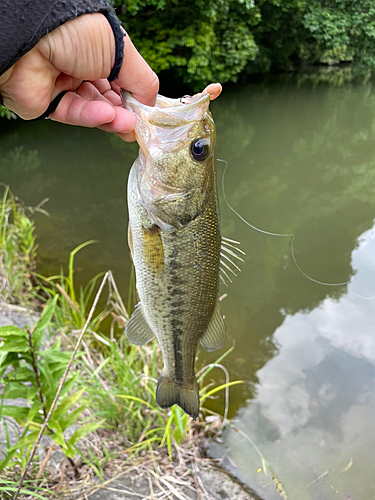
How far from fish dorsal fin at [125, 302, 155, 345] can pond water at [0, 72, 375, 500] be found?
1942mm

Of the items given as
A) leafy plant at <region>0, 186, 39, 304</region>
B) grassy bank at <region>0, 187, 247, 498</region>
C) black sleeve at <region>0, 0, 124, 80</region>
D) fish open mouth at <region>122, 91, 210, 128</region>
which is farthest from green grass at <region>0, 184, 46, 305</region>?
black sleeve at <region>0, 0, 124, 80</region>

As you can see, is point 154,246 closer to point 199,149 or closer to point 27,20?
point 199,149

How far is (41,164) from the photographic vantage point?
9.52 meters

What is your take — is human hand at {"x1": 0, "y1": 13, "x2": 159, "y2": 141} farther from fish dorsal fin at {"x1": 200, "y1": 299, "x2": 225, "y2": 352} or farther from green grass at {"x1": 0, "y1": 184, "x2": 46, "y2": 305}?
green grass at {"x1": 0, "y1": 184, "x2": 46, "y2": 305}

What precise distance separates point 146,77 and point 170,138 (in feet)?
0.72

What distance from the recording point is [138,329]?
1.65 metres

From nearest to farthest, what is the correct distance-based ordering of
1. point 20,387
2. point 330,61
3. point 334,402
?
point 20,387
point 334,402
point 330,61

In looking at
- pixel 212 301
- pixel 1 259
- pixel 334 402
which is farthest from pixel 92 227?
pixel 212 301

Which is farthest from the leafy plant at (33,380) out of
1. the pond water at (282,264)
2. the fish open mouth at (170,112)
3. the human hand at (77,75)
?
the pond water at (282,264)

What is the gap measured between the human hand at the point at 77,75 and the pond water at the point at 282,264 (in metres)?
2.75

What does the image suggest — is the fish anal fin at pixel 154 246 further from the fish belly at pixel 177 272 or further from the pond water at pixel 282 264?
the pond water at pixel 282 264

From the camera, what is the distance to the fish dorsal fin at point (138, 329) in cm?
163

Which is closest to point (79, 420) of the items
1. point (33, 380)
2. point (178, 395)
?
point (33, 380)

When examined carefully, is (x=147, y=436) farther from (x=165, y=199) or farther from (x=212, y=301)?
(x=165, y=199)
